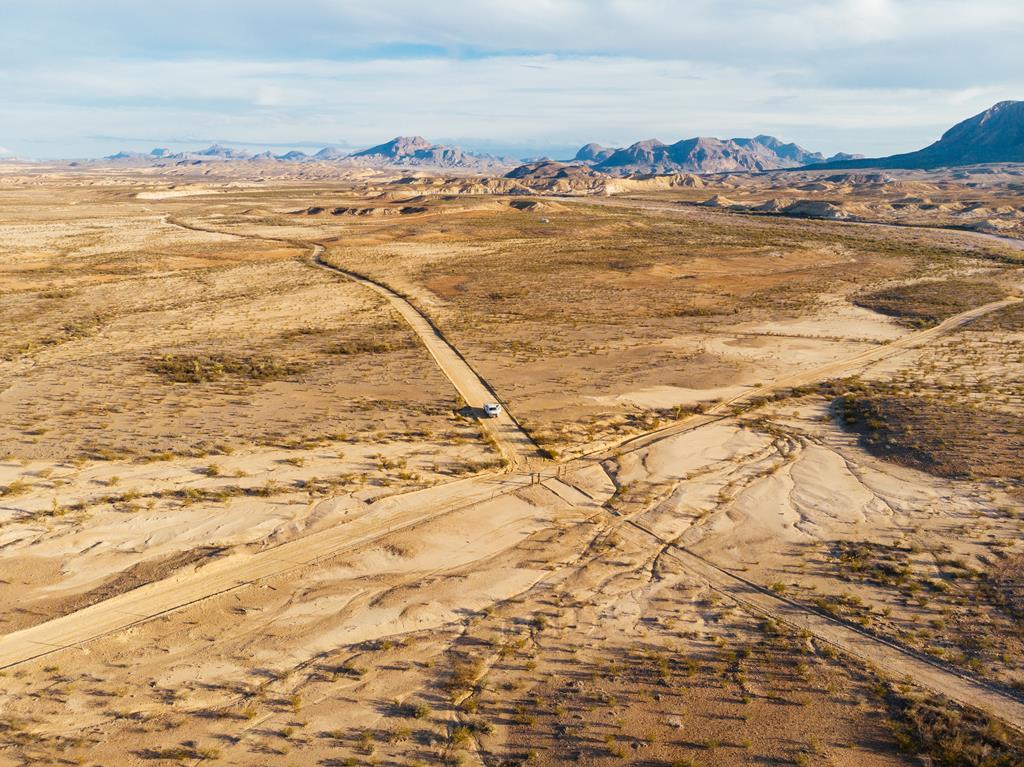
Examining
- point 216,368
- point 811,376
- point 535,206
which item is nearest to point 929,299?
point 811,376

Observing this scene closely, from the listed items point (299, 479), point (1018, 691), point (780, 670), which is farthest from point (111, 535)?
point (1018, 691)

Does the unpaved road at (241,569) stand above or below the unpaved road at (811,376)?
below

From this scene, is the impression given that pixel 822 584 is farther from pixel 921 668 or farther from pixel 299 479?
pixel 299 479

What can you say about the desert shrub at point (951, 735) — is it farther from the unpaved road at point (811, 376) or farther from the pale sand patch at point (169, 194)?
the pale sand patch at point (169, 194)

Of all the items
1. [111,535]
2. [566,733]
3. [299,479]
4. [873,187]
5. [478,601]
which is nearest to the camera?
[566,733]

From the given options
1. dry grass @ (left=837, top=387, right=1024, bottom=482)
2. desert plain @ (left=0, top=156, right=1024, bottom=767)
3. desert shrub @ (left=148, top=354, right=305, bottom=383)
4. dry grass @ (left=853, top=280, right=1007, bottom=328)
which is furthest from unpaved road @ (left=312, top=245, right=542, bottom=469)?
dry grass @ (left=853, top=280, right=1007, bottom=328)

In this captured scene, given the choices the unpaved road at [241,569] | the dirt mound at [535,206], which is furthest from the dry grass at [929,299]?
the dirt mound at [535,206]

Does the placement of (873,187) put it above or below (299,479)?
above

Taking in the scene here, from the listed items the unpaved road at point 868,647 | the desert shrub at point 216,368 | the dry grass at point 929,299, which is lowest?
the unpaved road at point 868,647

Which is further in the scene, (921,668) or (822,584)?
(822,584)
